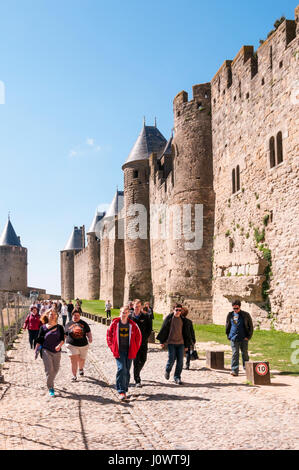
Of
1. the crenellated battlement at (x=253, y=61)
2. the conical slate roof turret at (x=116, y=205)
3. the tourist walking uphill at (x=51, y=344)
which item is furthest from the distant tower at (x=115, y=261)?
the tourist walking uphill at (x=51, y=344)

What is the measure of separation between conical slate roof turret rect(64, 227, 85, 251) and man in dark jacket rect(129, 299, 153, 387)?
205 ft

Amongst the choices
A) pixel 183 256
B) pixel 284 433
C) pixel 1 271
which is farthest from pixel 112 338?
pixel 1 271

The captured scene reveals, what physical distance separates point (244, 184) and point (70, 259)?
2190 inches

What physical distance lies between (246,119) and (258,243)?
5.02 m

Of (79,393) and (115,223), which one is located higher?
(115,223)

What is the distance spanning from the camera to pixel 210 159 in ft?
70.2

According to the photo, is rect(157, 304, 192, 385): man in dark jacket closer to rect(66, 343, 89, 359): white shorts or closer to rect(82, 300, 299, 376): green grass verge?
rect(66, 343, 89, 359): white shorts

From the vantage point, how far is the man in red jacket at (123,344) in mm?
6855

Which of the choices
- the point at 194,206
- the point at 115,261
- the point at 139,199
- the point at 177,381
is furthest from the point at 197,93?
the point at 115,261

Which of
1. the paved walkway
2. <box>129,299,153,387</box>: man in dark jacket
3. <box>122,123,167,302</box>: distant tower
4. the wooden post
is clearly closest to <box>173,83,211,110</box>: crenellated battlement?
<box>122,123,167,302</box>: distant tower

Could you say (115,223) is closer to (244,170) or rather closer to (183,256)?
(183,256)

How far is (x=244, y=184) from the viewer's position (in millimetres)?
17859

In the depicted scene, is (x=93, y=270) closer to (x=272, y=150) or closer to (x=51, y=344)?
(x=272, y=150)

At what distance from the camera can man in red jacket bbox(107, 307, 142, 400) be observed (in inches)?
270
